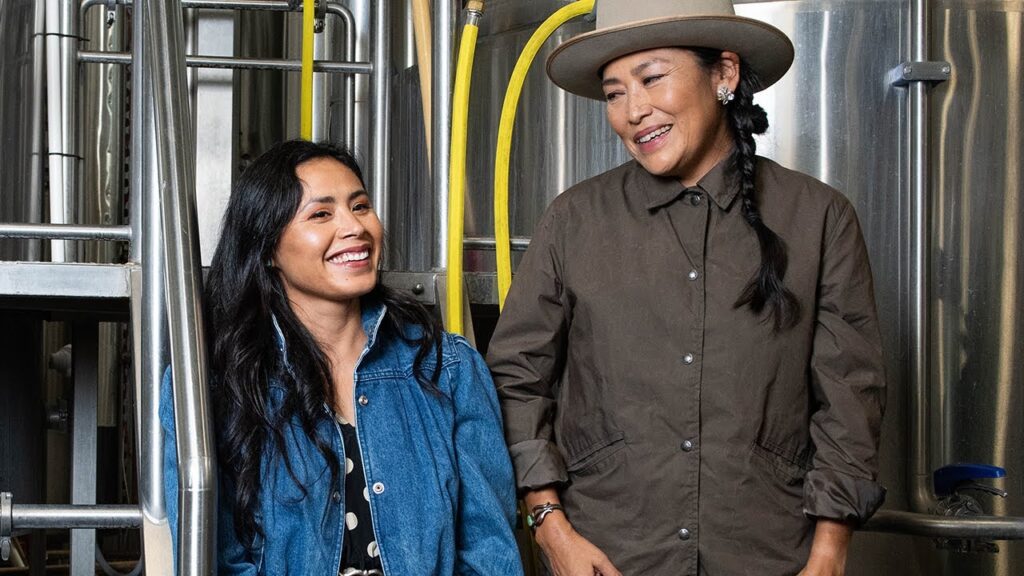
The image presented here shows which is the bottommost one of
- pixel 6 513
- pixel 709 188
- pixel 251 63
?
pixel 6 513

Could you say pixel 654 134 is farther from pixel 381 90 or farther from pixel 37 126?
pixel 37 126

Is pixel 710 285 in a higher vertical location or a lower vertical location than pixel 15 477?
higher

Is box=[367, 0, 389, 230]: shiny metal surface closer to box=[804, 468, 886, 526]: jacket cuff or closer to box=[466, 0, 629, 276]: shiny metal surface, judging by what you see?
box=[466, 0, 629, 276]: shiny metal surface

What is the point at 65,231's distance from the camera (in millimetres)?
2158

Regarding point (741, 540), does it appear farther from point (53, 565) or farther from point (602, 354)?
point (53, 565)

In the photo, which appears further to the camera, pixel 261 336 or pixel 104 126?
pixel 104 126

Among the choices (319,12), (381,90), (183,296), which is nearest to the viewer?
(183,296)

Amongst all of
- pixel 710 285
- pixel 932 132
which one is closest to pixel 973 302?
pixel 932 132

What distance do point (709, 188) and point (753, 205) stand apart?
74 mm

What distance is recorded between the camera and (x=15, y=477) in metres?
3.38

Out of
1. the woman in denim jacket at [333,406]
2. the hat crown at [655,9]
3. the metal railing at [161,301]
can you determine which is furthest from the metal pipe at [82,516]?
the hat crown at [655,9]

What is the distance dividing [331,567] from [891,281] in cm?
140

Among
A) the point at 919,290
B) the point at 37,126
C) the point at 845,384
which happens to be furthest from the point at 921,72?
the point at 37,126

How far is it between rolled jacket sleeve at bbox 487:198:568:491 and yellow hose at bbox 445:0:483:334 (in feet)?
0.85
